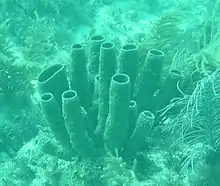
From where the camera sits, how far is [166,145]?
3.89 metres

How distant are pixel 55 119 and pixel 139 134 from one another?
3.03 feet

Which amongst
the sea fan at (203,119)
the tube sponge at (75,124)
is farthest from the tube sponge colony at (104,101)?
the sea fan at (203,119)

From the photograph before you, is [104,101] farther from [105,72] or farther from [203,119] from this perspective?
[203,119]

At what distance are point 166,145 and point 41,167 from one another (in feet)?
5.29

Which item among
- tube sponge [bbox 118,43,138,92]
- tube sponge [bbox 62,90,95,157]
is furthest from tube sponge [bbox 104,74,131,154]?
tube sponge [bbox 118,43,138,92]

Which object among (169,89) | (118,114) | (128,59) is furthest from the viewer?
(169,89)

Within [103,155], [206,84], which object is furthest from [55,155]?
[206,84]

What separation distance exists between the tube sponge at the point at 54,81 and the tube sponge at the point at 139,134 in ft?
3.14

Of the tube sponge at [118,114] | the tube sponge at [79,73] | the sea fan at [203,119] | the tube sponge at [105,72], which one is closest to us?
the sea fan at [203,119]

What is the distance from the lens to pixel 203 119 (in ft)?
10.8

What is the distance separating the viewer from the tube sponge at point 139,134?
3.49m

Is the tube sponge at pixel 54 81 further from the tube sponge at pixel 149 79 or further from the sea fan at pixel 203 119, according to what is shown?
the sea fan at pixel 203 119

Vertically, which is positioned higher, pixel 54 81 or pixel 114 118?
pixel 54 81

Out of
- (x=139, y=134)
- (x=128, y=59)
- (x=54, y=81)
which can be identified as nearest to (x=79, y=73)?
(x=54, y=81)
